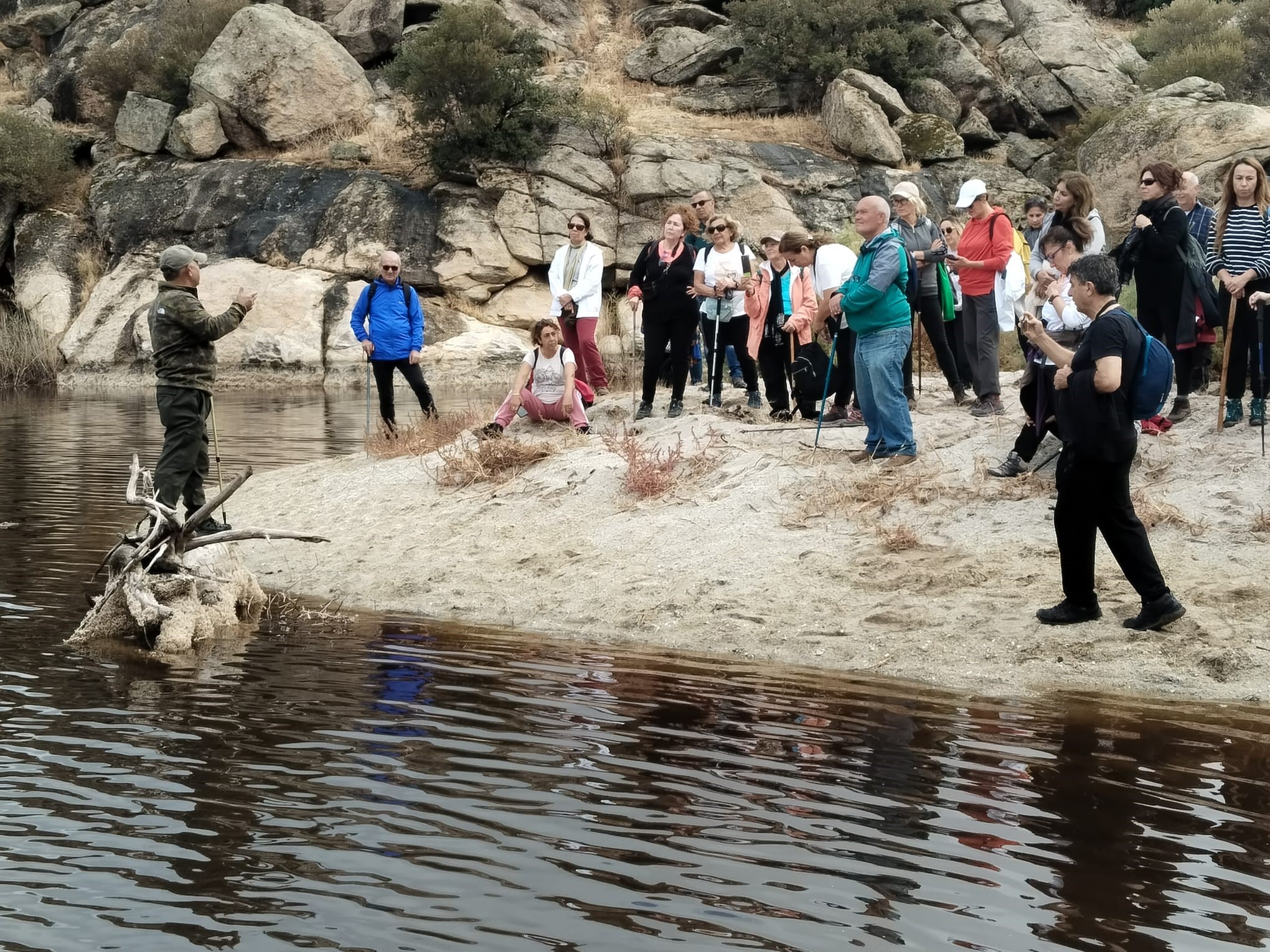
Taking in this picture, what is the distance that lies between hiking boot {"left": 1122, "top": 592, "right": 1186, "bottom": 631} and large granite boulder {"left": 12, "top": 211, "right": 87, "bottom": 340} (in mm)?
29596

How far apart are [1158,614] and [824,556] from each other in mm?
2191

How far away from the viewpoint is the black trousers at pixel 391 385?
1307 cm

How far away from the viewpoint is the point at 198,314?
919 centimetres

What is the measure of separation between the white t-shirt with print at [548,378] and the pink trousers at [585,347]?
0.42 meters

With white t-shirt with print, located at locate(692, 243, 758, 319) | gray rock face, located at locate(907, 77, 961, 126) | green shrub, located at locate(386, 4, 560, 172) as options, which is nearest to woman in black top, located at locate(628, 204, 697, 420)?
white t-shirt with print, located at locate(692, 243, 758, 319)

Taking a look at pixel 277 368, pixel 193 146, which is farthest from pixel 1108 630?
pixel 193 146

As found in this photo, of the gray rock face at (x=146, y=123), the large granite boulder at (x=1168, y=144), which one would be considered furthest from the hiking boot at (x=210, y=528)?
the gray rock face at (x=146, y=123)

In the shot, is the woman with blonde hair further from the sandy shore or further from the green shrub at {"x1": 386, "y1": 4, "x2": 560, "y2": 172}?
the green shrub at {"x1": 386, "y1": 4, "x2": 560, "y2": 172}

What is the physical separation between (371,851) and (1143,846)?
2581mm

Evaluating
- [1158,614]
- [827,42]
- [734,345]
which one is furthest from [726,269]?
[827,42]

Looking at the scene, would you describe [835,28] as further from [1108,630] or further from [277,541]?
[1108,630]

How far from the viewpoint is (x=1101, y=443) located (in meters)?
6.86

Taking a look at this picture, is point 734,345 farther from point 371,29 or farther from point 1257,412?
point 371,29

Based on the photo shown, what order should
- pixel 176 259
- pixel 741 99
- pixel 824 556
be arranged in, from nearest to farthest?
pixel 824 556 → pixel 176 259 → pixel 741 99
